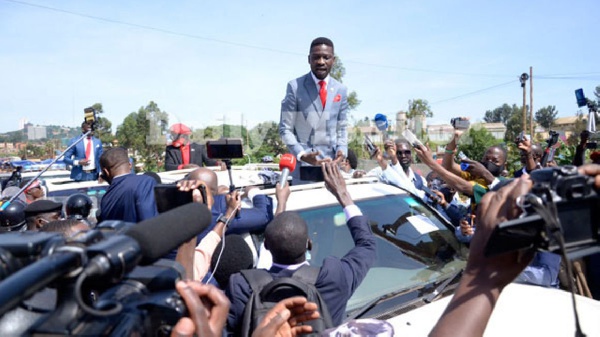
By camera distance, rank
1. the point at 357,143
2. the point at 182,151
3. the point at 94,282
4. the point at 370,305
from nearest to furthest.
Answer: the point at 94,282, the point at 370,305, the point at 182,151, the point at 357,143

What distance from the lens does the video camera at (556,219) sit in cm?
117

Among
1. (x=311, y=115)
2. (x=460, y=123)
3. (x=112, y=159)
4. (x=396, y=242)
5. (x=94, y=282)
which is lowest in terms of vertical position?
(x=396, y=242)

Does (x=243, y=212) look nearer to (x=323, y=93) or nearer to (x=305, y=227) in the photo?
(x=305, y=227)

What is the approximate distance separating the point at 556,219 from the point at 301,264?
5.65 feet

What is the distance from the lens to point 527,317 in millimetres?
2664

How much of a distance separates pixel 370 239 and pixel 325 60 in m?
2.48

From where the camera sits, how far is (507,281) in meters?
1.35

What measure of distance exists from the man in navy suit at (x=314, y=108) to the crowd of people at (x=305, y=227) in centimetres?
1

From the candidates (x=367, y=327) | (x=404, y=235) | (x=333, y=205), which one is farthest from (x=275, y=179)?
(x=367, y=327)

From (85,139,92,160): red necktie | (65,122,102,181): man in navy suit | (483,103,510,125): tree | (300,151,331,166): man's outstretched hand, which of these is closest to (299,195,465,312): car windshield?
(300,151,331,166): man's outstretched hand

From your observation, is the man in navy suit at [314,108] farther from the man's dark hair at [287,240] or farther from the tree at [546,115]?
the tree at [546,115]

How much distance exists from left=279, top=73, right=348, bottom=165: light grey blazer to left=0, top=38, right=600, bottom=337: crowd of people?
0.03 feet

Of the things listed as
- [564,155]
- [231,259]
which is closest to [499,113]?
[564,155]

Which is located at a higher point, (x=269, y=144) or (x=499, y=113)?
(x=499, y=113)
